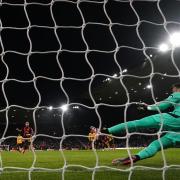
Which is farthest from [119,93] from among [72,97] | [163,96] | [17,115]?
[17,115]

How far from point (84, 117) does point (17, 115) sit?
22.5 feet

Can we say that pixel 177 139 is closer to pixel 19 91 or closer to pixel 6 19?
pixel 6 19

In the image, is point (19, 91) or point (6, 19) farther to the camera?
point (19, 91)

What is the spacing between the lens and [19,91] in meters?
16.6

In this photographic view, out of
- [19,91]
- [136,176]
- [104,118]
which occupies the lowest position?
[136,176]

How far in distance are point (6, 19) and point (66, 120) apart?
14.2 metres

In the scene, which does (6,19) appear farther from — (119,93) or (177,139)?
(119,93)

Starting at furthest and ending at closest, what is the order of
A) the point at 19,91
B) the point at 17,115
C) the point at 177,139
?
the point at 17,115 < the point at 19,91 < the point at 177,139

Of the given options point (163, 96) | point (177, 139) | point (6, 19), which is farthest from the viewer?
point (163, 96)

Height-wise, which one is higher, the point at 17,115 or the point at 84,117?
the point at 17,115

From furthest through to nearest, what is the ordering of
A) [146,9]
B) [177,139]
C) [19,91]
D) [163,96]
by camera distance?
[163,96]
[19,91]
[146,9]
[177,139]

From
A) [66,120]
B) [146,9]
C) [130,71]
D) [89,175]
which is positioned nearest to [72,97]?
[66,120]

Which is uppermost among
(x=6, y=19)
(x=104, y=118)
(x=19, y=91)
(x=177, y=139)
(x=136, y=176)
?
(x=19, y=91)

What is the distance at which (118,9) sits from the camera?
4.77 metres
